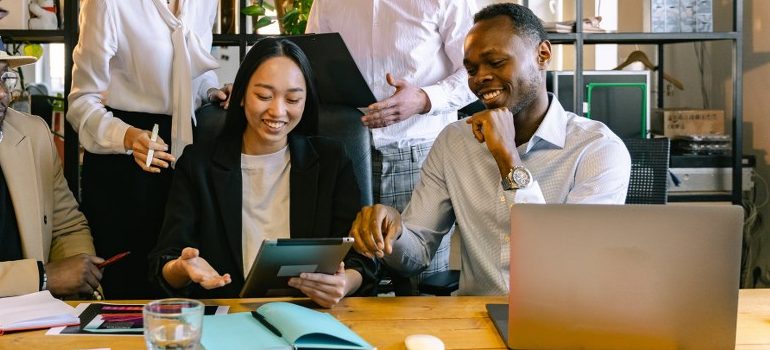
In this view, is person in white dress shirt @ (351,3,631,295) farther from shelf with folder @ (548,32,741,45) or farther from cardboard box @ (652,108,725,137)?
cardboard box @ (652,108,725,137)

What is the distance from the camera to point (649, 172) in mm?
2105

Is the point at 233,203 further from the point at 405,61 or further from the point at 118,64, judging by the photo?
the point at 405,61

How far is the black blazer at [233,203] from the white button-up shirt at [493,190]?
0.55 feet

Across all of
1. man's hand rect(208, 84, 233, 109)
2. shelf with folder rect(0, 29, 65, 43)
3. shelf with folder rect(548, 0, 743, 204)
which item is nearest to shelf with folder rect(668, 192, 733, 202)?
shelf with folder rect(548, 0, 743, 204)

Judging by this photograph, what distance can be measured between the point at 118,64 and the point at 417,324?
128cm

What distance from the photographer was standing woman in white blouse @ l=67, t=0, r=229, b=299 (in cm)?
215

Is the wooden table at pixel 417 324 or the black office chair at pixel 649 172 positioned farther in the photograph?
the black office chair at pixel 649 172

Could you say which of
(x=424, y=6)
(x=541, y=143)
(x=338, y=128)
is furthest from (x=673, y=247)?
(x=424, y=6)

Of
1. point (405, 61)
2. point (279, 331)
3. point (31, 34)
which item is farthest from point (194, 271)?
point (31, 34)

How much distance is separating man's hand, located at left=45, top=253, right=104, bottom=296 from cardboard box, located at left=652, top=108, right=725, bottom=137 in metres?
2.73

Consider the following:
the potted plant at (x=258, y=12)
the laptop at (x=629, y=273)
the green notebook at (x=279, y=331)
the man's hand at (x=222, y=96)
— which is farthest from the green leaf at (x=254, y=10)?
the laptop at (x=629, y=273)

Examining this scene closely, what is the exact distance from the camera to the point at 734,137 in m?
3.46

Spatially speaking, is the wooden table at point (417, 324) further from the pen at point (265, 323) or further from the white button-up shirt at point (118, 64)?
the white button-up shirt at point (118, 64)

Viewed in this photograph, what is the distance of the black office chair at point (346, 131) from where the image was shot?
2057 millimetres
